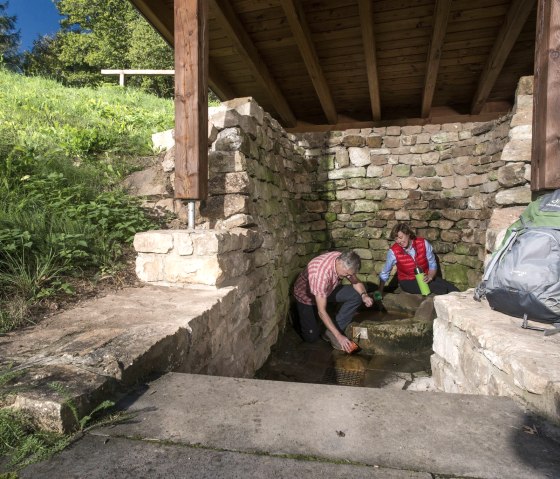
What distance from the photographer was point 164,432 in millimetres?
1066

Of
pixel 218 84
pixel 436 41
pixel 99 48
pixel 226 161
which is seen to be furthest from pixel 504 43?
pixel 99 48

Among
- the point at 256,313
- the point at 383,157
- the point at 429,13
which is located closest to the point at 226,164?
the point at 256,313

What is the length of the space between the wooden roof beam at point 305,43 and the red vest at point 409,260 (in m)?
2.50

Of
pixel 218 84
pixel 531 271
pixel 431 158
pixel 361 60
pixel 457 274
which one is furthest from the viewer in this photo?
pixel 431 158

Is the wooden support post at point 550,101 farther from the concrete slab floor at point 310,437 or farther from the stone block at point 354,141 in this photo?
the stone block at point 354,141

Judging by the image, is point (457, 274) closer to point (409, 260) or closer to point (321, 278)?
point (409, 260)

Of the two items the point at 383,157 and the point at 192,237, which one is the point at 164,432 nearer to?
the point at 192,237

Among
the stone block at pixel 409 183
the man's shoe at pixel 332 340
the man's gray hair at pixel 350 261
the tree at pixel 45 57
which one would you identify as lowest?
the man's shoe at pixel 332 340

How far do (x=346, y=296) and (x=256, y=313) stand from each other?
155cm

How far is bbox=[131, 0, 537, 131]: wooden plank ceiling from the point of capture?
3.60m

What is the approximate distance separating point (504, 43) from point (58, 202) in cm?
483

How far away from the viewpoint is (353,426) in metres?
1.12

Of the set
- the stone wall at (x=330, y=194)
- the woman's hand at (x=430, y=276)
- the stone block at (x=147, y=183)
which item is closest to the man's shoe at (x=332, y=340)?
the stone wall at (x=330, y=194)

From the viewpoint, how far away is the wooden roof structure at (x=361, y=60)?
268 cm
